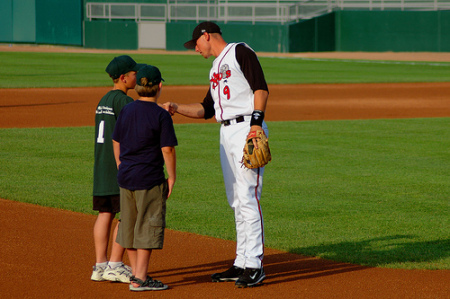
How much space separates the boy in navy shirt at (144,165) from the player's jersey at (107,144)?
11.8 inches

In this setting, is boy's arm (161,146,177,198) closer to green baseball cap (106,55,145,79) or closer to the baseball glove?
the baseball glove

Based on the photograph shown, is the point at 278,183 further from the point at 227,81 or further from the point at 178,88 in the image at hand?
the point at 178,88

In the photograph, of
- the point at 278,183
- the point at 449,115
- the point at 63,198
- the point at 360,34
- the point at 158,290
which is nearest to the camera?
the point at 158,290

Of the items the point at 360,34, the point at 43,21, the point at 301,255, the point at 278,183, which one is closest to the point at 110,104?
the point at 301,255

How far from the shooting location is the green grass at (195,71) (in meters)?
27.6

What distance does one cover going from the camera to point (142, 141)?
5121mm

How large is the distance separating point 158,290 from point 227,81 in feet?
5.19

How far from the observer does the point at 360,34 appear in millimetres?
49469

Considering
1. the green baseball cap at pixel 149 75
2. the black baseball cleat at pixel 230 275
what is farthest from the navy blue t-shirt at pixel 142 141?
the black baseball cleat at pixel 230 275

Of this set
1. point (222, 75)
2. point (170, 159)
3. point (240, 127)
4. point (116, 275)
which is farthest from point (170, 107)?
point (116, 275)

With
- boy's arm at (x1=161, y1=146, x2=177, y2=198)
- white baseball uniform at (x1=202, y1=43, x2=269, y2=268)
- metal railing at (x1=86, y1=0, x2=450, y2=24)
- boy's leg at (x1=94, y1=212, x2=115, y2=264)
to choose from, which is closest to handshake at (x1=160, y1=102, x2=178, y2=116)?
white baseball uniform at (x1=202, y1=43, x2=269, y2=268)

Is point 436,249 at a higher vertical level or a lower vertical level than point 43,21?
lower

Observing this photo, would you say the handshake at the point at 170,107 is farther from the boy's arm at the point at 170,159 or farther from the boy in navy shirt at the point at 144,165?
the boy's arm at the point at 170,159

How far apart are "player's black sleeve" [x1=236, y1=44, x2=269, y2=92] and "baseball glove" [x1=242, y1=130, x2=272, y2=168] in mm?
337
